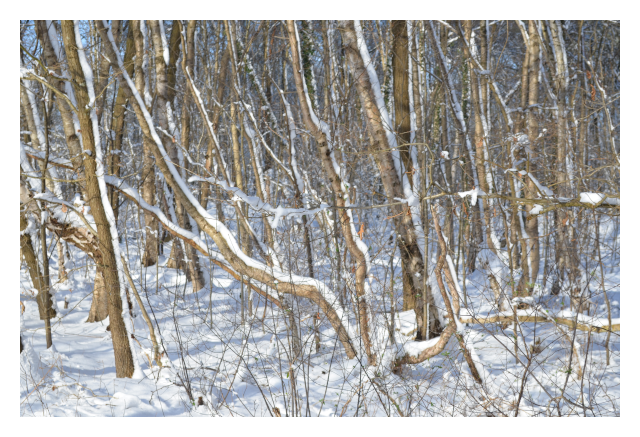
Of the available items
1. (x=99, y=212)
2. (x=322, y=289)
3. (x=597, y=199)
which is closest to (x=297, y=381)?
(x=322, y=289)

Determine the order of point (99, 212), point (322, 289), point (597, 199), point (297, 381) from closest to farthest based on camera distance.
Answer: point (597, 199), point (297, 381), point (99, 212), point (322, 289)

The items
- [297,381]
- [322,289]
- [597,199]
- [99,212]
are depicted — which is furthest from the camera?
[322,289]

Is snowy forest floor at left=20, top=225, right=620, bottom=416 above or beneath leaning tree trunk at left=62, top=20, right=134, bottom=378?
beneath

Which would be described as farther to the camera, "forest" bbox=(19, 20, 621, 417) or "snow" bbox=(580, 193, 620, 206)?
"forest" bbox=(19, 20, 621, 417)

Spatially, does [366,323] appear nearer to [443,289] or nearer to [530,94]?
[443,289]

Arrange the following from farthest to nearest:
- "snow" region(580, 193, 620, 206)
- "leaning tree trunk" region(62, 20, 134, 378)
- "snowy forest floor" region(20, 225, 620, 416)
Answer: "leaning tree trunk" region(62, 20, 134, 378) < "snowy forest floor" region(20, 225, 620, 416) < "snow" region(580, 193, 620, 206)

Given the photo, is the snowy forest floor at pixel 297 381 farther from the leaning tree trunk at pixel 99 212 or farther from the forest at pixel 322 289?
the leaning tree trunk at pixel 99 212

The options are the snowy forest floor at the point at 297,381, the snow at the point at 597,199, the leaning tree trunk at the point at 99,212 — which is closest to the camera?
the snow at the point at 597,199

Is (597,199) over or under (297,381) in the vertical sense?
over

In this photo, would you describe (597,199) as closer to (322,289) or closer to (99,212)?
(322,289)

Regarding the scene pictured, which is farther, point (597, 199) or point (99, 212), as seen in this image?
point (99, 212)

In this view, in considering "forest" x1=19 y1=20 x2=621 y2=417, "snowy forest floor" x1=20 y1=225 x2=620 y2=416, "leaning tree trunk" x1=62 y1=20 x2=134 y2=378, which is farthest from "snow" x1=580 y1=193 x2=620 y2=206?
"leaning tree trunk" x1=62 y1=20 x2=134 y2=378

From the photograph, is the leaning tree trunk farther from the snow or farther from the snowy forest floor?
the snow

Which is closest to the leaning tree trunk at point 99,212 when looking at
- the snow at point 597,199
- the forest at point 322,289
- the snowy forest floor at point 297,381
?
the forest at point 322,289
